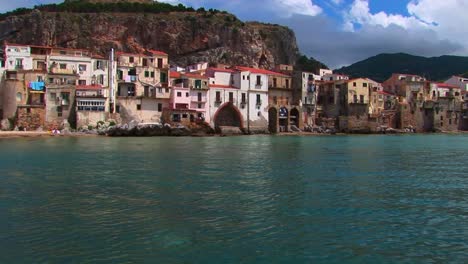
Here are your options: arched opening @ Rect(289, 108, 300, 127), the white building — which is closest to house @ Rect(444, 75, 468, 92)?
arched opening @ Rect(289, 108, 300, 127)

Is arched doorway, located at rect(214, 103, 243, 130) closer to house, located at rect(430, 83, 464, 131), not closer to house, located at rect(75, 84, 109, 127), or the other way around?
house, located at rect(75, 84, 109, 127)

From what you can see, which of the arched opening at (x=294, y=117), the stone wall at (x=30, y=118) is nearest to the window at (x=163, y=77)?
the stone wall at (x=30, y=118)

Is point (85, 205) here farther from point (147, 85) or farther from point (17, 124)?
point (147, 85)

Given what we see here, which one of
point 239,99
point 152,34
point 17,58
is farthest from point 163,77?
point 152,34

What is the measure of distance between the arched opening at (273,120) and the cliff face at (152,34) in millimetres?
28565

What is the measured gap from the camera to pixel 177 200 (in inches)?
713

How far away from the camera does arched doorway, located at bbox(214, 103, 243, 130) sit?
267ft

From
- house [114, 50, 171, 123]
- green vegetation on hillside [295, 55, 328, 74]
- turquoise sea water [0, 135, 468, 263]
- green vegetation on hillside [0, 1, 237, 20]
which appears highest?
green vegetation on hillside [0, 1, 237, 20]

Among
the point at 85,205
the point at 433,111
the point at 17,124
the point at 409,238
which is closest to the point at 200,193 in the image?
the point at 85,205

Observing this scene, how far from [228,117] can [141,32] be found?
4265 centimetres

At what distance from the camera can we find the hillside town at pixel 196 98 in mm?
67562

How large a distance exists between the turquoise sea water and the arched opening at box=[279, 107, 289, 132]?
197ft

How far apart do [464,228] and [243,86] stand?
70510mm

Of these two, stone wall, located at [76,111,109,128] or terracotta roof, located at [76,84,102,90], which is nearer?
stone wall, located at [76,111,109,128]
